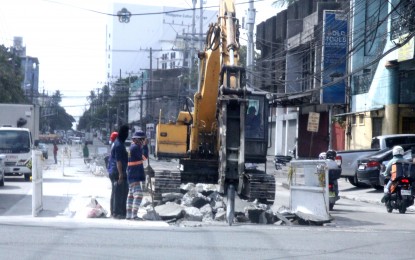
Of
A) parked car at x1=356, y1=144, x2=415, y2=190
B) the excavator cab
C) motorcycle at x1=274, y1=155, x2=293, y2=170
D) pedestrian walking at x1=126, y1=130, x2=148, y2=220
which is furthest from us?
motorcycle at x1=274, y1=155, x2=293, y2=170

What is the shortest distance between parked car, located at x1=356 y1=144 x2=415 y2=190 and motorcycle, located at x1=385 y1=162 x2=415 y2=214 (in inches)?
293

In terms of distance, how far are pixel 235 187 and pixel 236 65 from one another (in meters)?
3.19

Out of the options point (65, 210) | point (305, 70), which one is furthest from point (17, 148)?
point (305, 70)

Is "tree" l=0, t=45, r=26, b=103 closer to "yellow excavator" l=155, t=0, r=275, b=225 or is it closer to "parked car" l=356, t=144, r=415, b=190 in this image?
"parked car" l=356, t=144, r=415, b=190

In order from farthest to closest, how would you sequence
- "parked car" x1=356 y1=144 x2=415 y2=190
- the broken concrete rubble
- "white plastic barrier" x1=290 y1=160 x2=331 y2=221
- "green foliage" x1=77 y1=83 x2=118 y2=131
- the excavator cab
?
"green foliage" x1=77 y1=83 x2=118 y2=131
"parked car" x1=356 y1=144 x2=415 y2=190
the excavator cab
"white plastic barrier" x1=290 y1=160 x2=331 y2=221
the broken concrete rubble

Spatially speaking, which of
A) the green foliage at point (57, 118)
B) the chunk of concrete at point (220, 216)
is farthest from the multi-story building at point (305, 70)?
the green foliage at point (57, 118)

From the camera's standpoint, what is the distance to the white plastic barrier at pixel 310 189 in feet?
56.0

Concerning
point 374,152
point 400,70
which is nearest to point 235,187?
point 374,152

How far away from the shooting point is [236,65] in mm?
18219

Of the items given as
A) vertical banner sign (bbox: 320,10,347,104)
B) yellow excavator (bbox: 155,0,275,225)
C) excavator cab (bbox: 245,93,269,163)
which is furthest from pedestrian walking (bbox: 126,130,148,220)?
vertical banner sign (bbox: 320,10,347,104)

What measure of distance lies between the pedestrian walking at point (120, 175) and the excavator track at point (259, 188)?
4.76 m

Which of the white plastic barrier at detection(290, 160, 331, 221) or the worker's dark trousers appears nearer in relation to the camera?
the worker's dark trousers

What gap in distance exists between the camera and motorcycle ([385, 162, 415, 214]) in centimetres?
2028

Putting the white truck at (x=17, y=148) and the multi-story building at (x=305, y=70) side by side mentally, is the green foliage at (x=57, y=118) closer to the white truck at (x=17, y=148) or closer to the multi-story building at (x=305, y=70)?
the multi-story building at (x=305, y=70)
